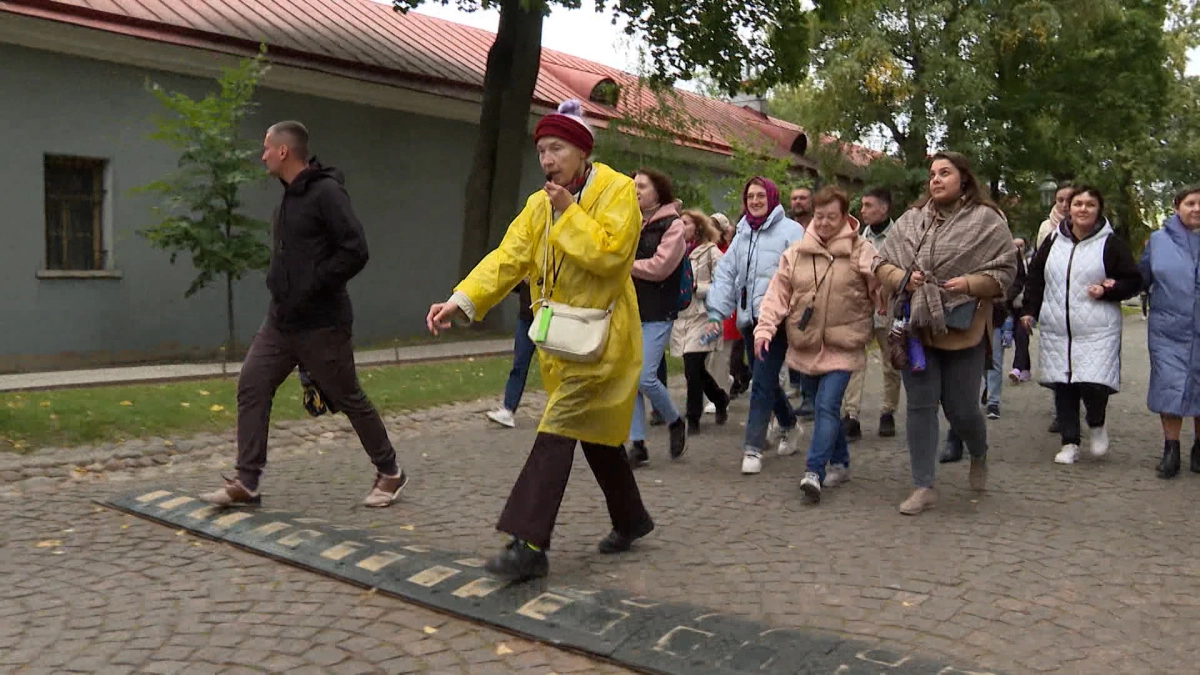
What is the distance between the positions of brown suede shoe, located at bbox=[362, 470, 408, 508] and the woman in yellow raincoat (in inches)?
64.1

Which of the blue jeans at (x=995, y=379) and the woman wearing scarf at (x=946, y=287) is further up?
the woman wearing scarf at (x=946, y=287)

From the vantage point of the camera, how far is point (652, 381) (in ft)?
26.0

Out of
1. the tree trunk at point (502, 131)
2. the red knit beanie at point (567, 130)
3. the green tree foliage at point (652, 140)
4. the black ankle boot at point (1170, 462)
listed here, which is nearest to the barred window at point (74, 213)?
the tree trunk at point (502, 131)

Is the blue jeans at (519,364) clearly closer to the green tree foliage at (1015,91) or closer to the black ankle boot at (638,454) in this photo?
the black ankle boot at (638,454)

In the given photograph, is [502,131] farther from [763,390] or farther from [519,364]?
Result: [763,390]

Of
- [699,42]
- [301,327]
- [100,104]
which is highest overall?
[699,42]

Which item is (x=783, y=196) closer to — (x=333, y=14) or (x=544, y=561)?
(x=333, y=14)

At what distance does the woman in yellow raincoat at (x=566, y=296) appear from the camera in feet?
16.1

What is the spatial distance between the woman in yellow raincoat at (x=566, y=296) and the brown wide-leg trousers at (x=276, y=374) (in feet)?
4.23

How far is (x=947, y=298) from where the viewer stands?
→ 6.31 metres

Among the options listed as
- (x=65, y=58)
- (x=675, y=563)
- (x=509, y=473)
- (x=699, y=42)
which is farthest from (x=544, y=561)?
(x=699, y=42)

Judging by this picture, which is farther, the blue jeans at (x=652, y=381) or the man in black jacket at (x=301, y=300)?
the blue jeans at (x=652, y=381)

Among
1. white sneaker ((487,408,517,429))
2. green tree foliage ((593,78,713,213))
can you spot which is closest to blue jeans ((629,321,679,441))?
white sneaker ((487,408,517,429))

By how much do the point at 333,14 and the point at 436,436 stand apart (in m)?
12.6
